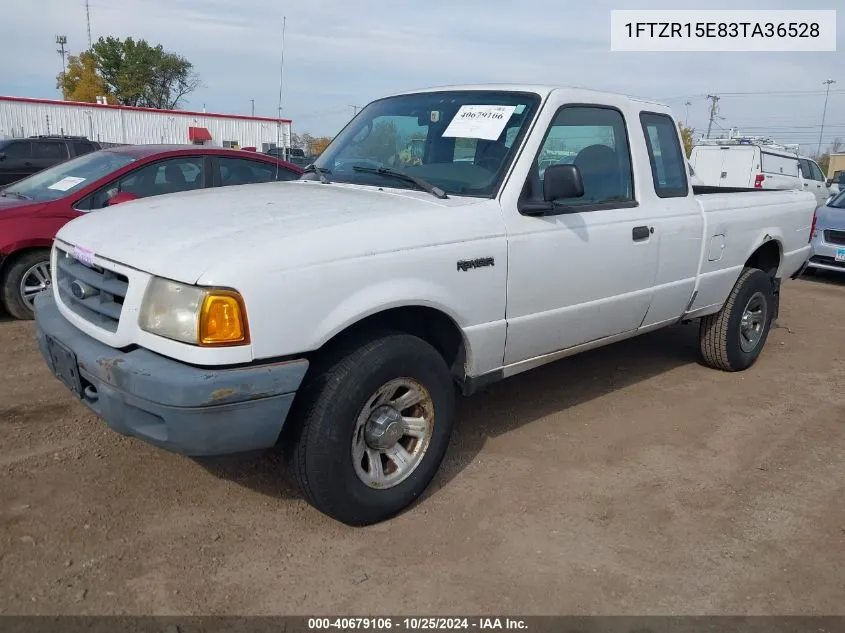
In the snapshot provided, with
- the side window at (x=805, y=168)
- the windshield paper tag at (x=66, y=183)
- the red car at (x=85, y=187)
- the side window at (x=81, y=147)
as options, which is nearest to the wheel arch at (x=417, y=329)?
the red car at (x=85, y=187)

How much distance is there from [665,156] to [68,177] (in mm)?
5101

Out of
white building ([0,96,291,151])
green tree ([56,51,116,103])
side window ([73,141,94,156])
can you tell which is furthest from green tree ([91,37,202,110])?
side window ([73,141,94,156])

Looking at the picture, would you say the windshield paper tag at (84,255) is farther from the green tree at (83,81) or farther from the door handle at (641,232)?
the green tree at (83,81)

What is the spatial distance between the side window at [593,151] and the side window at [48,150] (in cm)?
1393

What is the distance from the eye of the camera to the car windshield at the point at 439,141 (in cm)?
352

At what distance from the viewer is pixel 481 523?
3.19m

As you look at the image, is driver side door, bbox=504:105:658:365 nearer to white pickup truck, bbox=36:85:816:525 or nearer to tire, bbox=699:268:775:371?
white pickup truck, bbox=36:85:816:525

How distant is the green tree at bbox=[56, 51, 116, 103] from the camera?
53703mm

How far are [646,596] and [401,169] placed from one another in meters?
2.36

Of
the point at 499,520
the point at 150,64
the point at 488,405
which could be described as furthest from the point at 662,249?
the point at 150,64

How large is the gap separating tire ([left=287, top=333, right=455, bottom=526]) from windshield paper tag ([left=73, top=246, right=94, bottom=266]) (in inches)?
42.1

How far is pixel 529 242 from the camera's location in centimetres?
339

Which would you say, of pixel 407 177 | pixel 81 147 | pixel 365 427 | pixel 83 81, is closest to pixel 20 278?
pixel 407 177

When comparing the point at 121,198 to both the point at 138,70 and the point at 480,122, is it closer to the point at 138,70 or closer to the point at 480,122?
the point at 480,122
